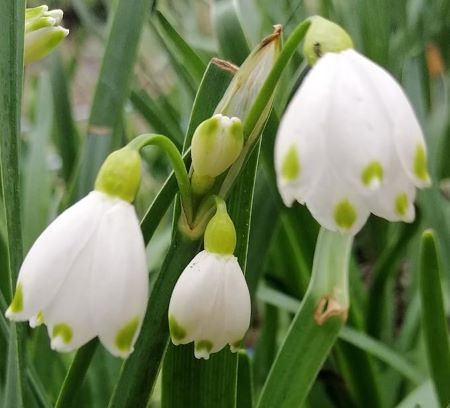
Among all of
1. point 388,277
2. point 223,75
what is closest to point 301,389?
point 223,75

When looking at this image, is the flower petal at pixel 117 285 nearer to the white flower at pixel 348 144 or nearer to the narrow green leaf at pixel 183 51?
the white flower at pixel 348 144

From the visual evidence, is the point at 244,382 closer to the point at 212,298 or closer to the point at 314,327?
the point at 314,327

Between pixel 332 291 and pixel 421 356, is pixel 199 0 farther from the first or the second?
pixel 332 291

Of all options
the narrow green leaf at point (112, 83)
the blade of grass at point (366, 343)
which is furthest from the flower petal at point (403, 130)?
the blade of grass at point (366, 343)

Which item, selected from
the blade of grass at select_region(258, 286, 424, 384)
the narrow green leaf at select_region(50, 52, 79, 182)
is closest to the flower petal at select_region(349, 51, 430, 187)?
the blade of grass at select_region(258, 286, 424, 384)

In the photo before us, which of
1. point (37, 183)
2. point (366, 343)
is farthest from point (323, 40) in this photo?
point (37, 183)

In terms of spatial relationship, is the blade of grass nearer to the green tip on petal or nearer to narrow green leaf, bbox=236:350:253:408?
narrow green leaf, bbox=236:350:253:408
